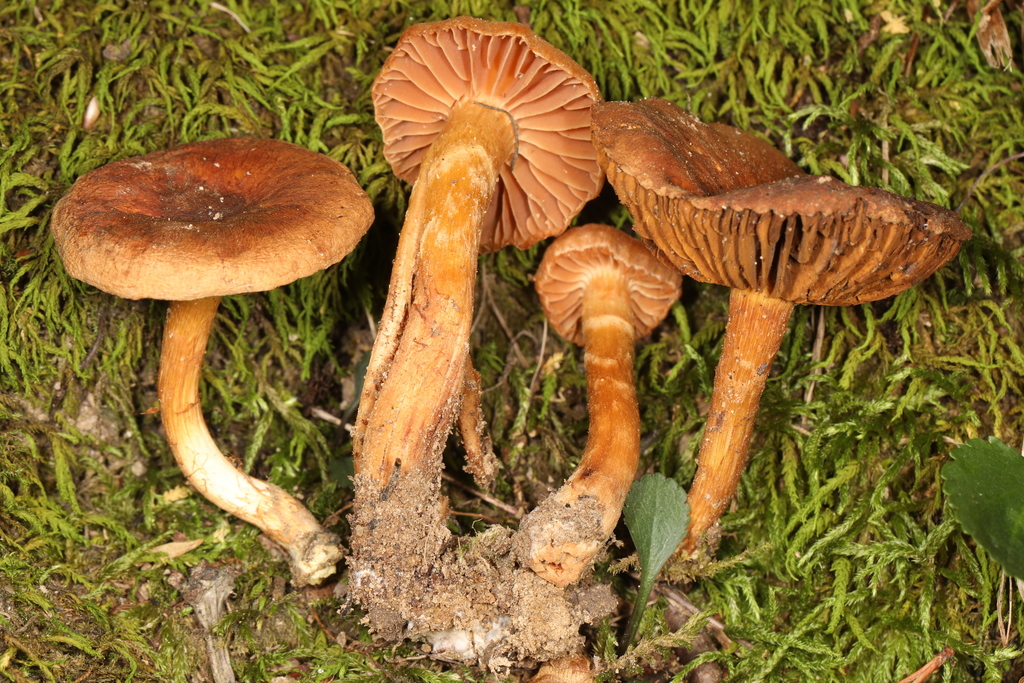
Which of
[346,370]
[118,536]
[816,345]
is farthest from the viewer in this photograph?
[346,370]

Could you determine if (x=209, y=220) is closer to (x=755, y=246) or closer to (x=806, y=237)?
(x=755, y=246)

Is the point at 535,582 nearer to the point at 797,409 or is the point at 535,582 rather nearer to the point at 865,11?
the point at 797,409

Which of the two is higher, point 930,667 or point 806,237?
point 806,237

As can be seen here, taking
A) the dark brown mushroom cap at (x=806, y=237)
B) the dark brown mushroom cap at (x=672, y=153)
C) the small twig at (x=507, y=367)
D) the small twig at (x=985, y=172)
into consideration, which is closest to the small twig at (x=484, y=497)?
the small twig at (x=507, y=367)

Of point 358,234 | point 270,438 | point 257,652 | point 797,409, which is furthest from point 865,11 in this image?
point 257,652

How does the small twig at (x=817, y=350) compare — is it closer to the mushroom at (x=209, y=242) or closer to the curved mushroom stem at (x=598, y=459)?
the curved mushroom stem at (x=598, y=459)

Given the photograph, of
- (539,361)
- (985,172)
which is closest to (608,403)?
(539,361)

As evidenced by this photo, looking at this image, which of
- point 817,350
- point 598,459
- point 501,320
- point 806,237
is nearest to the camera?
point 806,237
